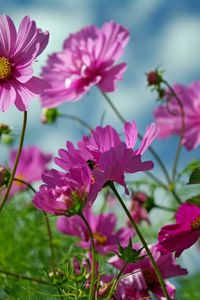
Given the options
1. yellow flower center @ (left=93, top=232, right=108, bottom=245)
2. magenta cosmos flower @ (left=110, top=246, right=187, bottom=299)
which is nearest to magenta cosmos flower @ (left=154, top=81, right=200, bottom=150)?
yellow flower center @ (left=93, top=232, right=108, bottom=245)

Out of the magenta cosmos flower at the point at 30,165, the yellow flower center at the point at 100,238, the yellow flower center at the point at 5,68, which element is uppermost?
the magenta cosmos flower at the point at 30,165

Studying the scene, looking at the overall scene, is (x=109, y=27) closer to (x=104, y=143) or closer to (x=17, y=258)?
(x=104, y=143)

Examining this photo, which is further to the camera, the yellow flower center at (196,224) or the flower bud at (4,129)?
the flower bud at (4,129)

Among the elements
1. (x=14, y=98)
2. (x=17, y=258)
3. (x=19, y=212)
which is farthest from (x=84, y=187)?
(x=19, y=212)

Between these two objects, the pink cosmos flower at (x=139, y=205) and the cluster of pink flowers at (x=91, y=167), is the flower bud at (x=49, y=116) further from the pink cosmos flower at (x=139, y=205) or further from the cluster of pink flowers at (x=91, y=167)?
the cluster of pink flowers at (x=91, y=167)

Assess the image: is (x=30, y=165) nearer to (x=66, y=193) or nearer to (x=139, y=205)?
(x=139, y=205)

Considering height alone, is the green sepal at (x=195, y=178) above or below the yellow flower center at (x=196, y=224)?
above

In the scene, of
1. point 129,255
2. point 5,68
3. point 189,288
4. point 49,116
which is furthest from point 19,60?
point 189,288

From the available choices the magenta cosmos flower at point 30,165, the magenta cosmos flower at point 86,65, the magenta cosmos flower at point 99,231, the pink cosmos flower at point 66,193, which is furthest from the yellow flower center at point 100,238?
the magenta cosmos flower at point 30,165
